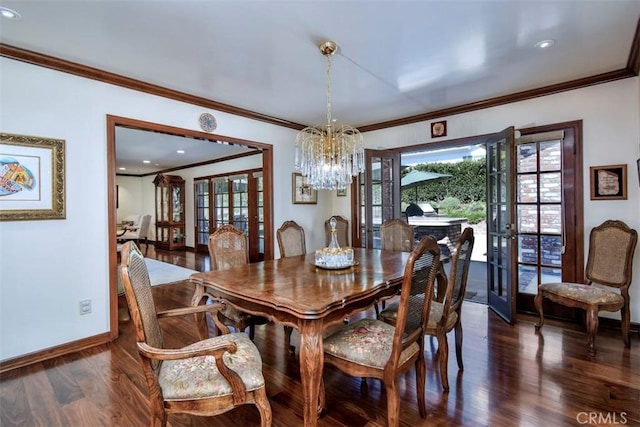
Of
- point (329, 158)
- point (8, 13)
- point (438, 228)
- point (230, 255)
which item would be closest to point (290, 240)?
point (230, 255)

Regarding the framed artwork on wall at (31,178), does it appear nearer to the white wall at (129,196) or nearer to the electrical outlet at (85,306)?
the electrical outlet at (85,306)

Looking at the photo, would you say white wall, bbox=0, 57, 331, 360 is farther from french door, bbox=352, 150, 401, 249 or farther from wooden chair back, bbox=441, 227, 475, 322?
wooden chair back, bbox=441, 227, 475, 322

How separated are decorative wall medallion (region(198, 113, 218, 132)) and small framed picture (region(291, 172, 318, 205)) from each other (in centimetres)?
144

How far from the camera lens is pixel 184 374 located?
1428 mm

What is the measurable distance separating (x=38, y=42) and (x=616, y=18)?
420 cm

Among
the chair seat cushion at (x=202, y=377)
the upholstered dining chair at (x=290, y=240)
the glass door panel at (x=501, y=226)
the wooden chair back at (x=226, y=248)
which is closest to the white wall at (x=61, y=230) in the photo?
the wooden chair back at (x=226, y=248)

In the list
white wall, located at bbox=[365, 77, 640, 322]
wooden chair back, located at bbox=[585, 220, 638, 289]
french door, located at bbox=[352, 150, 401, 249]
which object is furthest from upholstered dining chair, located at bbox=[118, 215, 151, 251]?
wooden chair back, located at bbox=[585, 220, 638, 289]

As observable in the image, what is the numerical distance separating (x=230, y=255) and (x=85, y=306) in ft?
4.72

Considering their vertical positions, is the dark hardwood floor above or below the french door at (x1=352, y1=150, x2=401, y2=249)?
below

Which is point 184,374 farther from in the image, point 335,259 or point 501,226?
point 501,226

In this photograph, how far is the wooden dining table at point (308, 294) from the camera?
4.83 ft

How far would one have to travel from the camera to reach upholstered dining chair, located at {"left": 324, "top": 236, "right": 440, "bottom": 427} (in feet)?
4.83

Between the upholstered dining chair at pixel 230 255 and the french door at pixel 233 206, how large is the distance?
11.7 feet

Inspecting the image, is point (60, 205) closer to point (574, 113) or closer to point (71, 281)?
point (71, 281)
